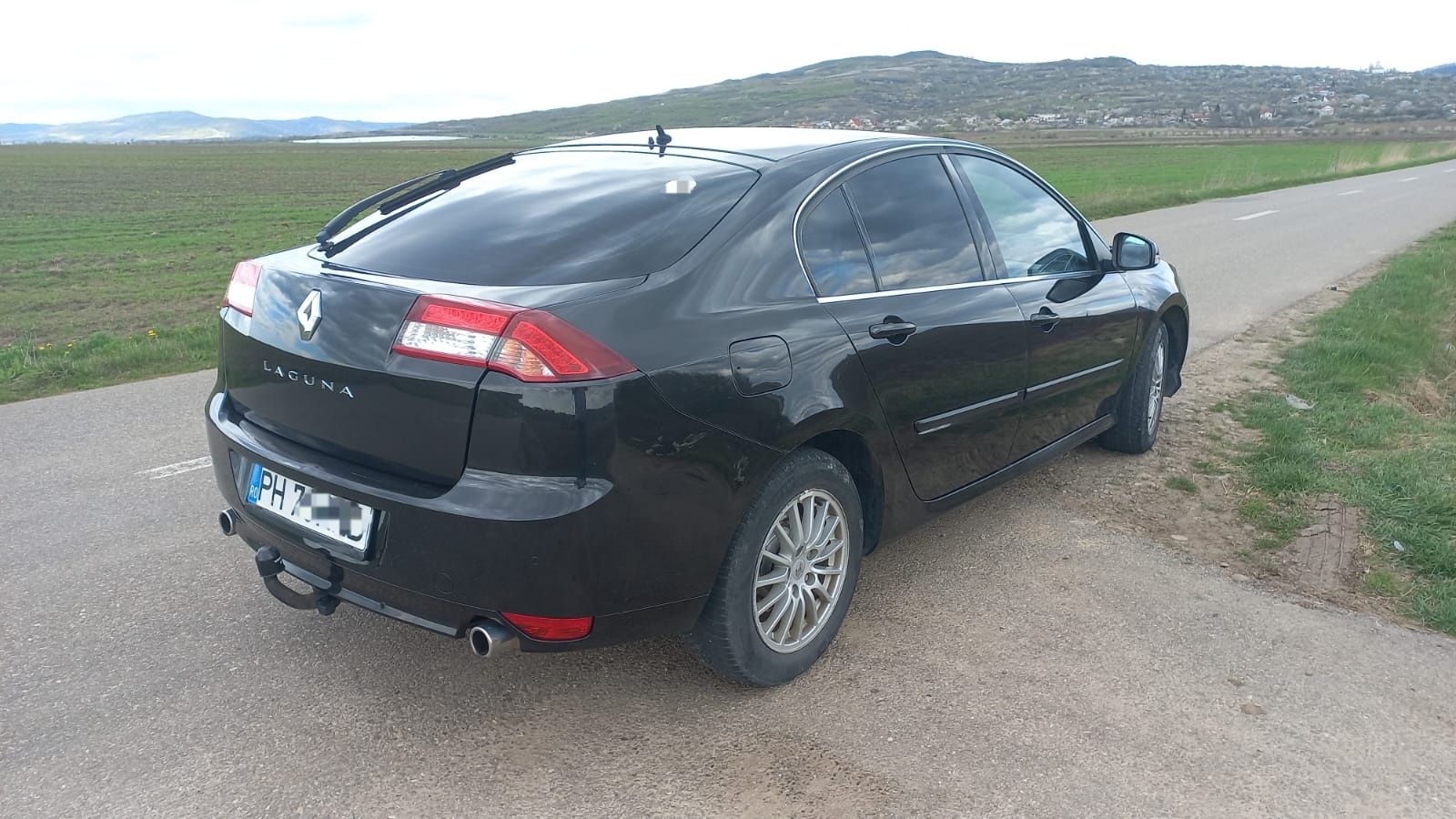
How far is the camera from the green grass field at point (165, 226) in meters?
8.17

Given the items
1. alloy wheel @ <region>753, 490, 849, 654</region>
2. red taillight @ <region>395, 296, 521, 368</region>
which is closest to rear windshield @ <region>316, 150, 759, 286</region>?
red taillight @ <region>395, 296, 521, 368</region>

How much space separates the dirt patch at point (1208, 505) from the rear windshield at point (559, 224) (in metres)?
2.56

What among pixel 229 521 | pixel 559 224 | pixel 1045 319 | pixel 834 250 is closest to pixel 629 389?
pixel 559 224

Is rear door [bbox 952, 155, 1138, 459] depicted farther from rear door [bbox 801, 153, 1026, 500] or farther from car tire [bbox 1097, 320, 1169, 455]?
car tire [bbox 1097, 320, 1169, 455]

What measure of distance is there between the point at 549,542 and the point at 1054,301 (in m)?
2.60

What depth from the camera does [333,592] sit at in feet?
9.40

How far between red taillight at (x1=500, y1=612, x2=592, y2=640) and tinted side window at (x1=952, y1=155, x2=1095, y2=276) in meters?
2.34

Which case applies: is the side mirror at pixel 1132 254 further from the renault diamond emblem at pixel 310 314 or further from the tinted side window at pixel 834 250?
the renault diamond emblem at pixel 310 314

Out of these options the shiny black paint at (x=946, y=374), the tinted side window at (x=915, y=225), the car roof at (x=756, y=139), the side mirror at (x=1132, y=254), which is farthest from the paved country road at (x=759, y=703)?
the car roof at (x=756, y=139)

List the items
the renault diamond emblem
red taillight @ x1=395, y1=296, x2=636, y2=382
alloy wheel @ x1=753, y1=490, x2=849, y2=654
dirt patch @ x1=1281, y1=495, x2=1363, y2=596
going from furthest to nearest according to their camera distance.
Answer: dirt patch @ x1=1281, y1=495, x2=1363, y2=596 < alloy wheel @ x1=753, y1=490, x2=849, y2=654 < the renault diamond emblem < red taillight @ x1=395, y1=296, x2=636, y2=382

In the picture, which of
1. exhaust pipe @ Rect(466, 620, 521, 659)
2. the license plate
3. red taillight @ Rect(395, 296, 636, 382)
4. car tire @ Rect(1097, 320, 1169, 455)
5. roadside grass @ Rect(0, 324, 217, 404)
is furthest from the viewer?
roadside grass @ Rect(0, 324, 217, 404)

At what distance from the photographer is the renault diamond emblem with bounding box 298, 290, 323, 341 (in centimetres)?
286

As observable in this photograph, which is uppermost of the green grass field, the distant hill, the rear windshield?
the distant hill

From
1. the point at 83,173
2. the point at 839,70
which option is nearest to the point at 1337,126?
the point at 83,173
